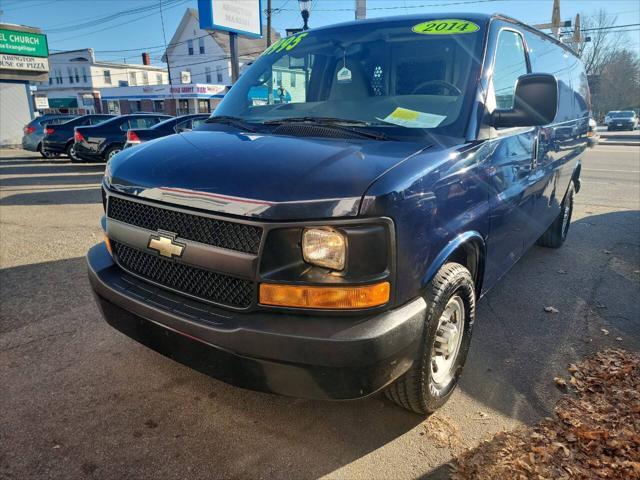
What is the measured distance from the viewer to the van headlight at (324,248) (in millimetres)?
1809

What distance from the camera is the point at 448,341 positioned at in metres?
2.47

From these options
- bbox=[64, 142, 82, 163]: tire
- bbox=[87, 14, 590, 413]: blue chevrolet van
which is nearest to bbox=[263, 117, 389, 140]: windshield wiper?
bbox=[87, 14, 590, 413]: blue chevrolet van

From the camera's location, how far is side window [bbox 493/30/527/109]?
289cm

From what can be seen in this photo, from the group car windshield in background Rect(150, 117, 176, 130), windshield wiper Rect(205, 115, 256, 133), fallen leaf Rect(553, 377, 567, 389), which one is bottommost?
fallen leaf Rect(553, 377, 567, 389)

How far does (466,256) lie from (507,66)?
140 cm

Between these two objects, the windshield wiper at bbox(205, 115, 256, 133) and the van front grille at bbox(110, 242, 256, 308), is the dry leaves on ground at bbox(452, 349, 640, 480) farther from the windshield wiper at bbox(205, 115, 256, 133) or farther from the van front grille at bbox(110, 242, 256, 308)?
the windshield wiper at bbox(205, 115, 256, 133)

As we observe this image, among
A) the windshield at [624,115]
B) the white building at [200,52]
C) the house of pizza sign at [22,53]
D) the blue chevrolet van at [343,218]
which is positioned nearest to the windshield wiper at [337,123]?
the blue chevrolet van at [343,218]

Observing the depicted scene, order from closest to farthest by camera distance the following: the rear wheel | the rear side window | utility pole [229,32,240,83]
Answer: utility pole [229,32,240,83] < the rear side window < the rear wheel

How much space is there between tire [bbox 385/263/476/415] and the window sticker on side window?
60.3 inches

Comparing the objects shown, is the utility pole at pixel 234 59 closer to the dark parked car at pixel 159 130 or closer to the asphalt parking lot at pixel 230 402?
the dark parked car at pixel 159 130

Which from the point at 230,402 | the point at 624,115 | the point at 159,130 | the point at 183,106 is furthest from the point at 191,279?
the point at 183,106

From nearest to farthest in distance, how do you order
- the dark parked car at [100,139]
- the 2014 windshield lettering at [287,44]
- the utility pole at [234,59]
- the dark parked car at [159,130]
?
1. the 2014 windshield lettering at [287,44]
2. the dark parked car at [159,130]
3. the dark parked car at [100,139]
4. the utility pole at [234,59]

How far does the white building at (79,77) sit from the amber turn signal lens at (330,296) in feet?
221

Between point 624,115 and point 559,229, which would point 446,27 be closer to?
point 559,229
